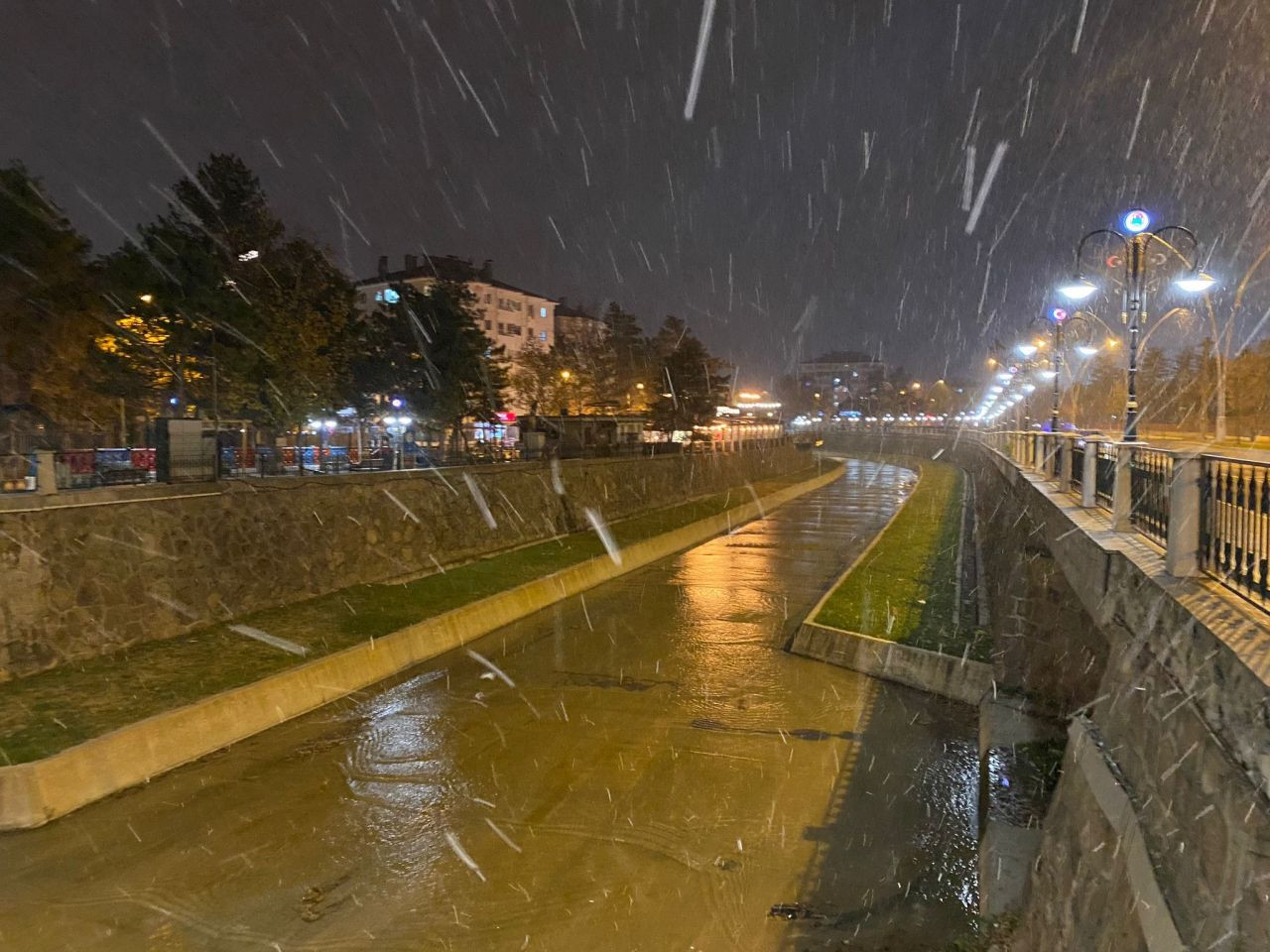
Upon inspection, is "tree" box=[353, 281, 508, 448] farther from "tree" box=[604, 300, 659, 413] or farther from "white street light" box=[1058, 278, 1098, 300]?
"tree" box=[604, 300, 659, 413]

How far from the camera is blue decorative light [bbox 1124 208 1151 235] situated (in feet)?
49.3

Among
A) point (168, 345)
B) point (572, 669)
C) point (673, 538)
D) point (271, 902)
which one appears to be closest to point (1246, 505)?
point (271, 902)

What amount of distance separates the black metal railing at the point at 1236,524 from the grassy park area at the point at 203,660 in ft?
32.9

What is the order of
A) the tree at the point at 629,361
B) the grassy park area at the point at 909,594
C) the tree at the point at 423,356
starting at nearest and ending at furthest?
the grassy park area at the point at 909,594
the tree at the point at 423,356
the tree at the point at 629,361

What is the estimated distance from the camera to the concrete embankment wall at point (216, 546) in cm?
1103

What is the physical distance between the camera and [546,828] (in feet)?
25.3

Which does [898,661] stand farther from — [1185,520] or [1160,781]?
[1160,781]

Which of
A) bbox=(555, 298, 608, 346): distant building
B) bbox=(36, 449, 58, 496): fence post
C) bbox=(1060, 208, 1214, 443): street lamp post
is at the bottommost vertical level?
bbox=(36, 449, 58, 496): fence post

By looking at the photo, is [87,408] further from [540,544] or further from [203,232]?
[540,544]

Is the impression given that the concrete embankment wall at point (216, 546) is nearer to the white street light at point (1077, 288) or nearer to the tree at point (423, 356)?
the tree at point (423, 356)

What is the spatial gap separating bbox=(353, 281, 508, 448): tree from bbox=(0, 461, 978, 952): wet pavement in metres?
25.4

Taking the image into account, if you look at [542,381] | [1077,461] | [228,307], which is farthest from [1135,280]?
[542,381]

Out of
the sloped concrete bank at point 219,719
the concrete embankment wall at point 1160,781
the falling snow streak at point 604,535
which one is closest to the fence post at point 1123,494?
the concrete embankment wall at point 1160,781

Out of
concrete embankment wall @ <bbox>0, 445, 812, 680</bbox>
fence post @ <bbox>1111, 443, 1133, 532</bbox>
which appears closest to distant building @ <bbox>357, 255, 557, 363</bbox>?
concrete embankment wall @ <bbox>0, 445, 812, 680</bbox>
